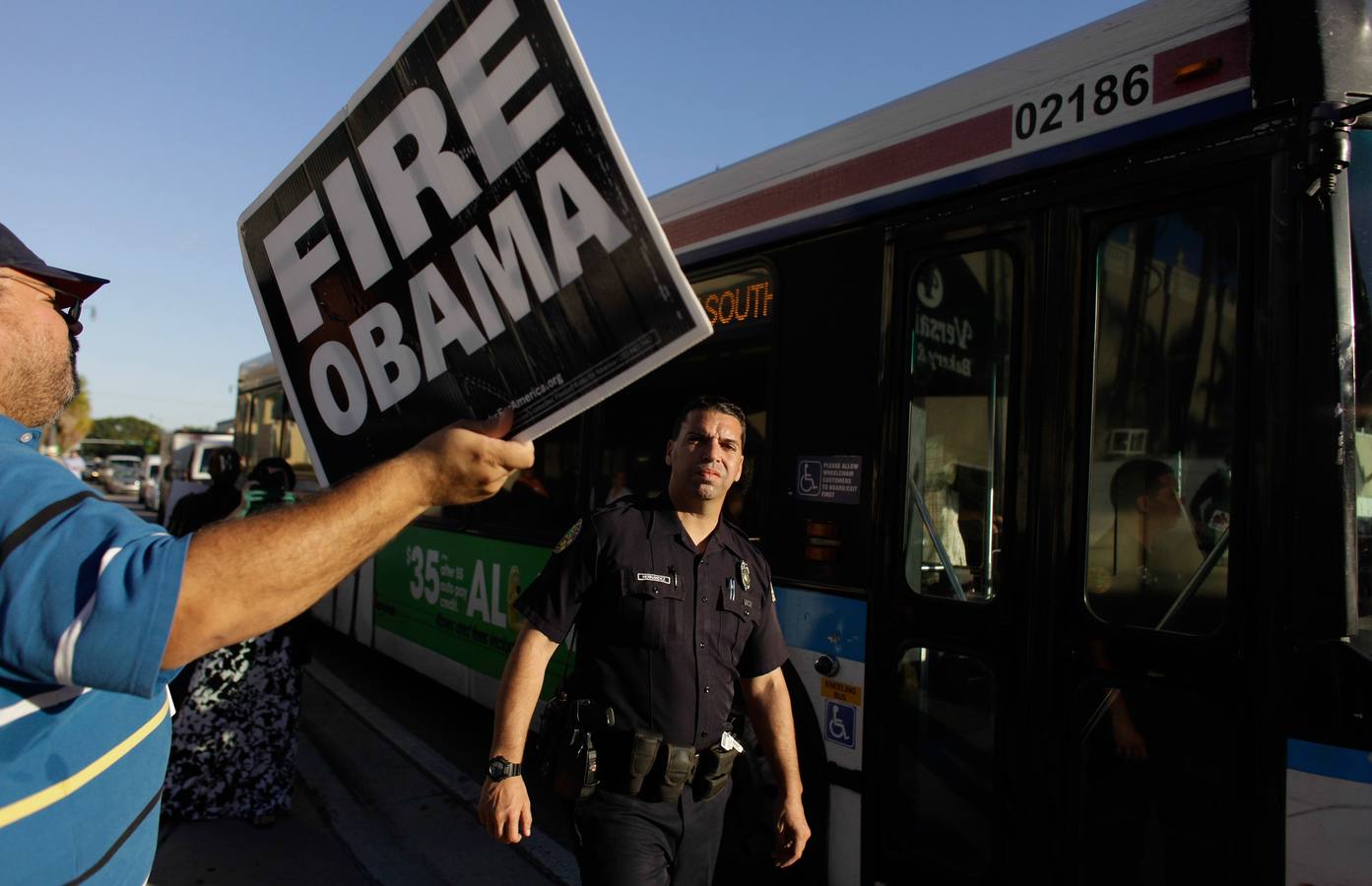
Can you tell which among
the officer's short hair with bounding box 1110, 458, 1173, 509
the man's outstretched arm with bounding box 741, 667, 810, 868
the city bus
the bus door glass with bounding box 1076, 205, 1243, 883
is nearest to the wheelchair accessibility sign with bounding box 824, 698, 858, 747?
the city bus

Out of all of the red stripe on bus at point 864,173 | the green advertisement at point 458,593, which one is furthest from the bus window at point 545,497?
the red stripe on bus at point 864,173

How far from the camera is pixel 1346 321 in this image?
2.54 m

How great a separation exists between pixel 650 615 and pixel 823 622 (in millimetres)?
1234

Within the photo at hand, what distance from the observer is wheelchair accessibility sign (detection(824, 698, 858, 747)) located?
350 cm

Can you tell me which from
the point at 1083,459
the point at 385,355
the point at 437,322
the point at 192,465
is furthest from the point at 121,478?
the point at 437,322

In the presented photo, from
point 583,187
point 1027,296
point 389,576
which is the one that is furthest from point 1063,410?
point 389,576

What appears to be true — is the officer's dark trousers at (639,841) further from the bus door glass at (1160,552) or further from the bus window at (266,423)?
the bus window at (266,423)

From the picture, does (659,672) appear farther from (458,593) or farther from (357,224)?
(458,593)

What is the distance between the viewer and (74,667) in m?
1.15

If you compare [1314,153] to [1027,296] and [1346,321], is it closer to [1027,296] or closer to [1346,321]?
[1346,321]

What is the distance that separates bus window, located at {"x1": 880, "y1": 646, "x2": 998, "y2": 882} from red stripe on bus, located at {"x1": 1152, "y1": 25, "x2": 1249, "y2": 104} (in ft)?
6.15

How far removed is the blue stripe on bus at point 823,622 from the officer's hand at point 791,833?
848 millimetres

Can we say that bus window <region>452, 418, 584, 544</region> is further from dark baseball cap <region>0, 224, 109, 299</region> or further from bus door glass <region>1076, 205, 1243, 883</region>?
dark baseball cap <region>0, 224, 109, 299</region>

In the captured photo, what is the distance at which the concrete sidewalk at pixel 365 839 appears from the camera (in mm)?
4355
